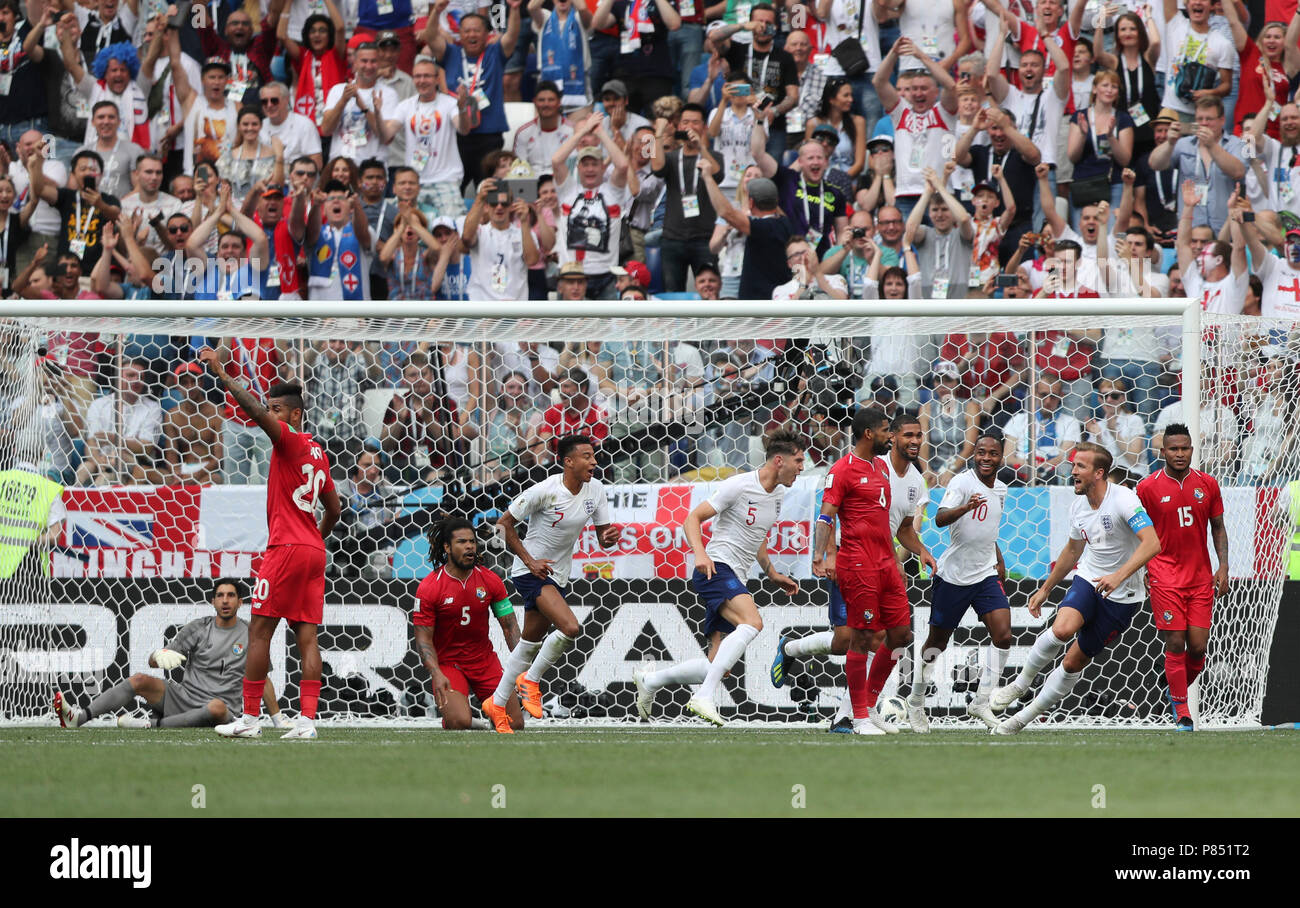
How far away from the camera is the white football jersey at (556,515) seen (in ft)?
35.8

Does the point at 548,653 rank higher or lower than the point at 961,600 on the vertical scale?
lower

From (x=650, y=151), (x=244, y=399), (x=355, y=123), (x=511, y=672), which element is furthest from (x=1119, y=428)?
(x=355, y=123)

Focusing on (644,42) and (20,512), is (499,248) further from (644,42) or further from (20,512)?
(20,512)

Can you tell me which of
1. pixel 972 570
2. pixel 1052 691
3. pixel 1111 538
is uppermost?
pixel 1111 538

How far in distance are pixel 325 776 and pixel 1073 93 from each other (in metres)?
11.4

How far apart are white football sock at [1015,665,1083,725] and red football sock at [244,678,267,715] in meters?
4.81

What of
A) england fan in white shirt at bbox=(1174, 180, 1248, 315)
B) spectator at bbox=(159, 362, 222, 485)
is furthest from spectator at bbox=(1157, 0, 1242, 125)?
spectator at bbox=(159, 362, 222, 485)

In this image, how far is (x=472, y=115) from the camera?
16.2 meters

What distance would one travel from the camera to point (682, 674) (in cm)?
1073

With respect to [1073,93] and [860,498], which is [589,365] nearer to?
[860,498]

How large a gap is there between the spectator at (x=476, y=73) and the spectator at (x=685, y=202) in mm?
1847

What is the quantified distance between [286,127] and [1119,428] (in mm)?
8866

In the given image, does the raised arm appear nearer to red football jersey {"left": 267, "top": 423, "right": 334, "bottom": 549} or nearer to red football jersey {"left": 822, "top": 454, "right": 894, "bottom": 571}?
red football jersey {"left": 267, "top": 423, "right": 334, "bottom": 549}

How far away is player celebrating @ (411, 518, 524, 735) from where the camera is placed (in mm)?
10344
